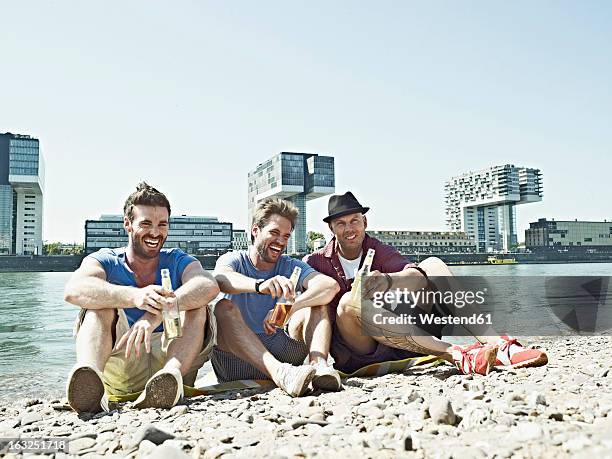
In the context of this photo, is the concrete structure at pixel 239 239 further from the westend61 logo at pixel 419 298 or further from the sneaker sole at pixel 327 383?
the sneaker sole at pixel 327 383

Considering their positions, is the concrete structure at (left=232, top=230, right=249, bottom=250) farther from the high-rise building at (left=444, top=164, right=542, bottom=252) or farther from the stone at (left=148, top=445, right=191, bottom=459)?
the stone at (left=148, top=445, right=191, bottom=459)

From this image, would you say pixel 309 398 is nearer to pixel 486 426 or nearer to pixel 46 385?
pixel 486 426

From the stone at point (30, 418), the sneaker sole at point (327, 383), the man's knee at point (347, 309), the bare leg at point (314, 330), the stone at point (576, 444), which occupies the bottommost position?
the stone at point (30, 418)

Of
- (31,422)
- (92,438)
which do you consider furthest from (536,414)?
(31,422)

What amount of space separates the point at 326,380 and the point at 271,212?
1.18 meters

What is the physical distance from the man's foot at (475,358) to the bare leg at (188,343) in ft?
5.40

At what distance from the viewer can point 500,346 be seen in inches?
143

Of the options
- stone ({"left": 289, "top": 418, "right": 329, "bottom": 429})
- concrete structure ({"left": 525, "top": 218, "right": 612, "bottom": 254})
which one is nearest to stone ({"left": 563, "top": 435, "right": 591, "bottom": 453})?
stone ({"left": 289, "top": 418, "right": 329, "bottom": 429})

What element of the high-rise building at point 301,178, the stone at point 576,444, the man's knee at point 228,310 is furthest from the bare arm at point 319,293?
the high-rise building at point 301,178

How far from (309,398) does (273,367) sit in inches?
17.7

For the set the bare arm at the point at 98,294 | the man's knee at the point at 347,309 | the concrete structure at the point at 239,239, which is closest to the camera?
the bare arm at the point at 98,294

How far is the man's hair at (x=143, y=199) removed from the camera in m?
3.33

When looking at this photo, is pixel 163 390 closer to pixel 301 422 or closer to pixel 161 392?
pixel 161 392

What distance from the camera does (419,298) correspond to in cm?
372
